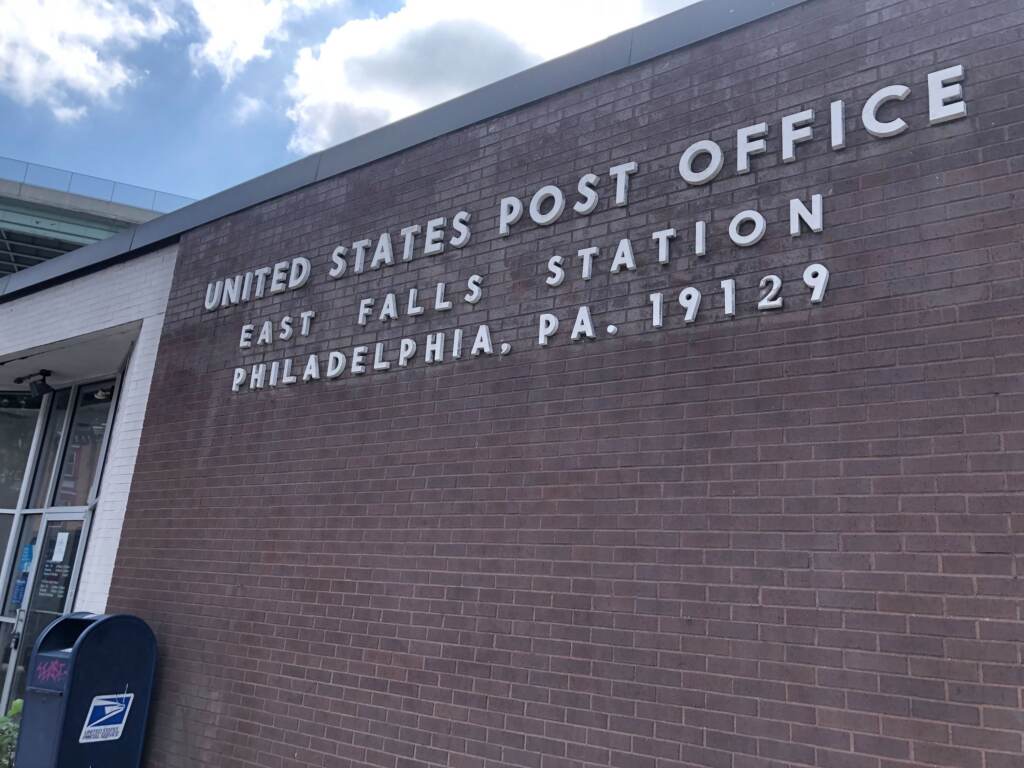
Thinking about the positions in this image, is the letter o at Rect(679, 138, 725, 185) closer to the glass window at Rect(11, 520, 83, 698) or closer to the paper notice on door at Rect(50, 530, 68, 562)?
the glass window at Rect(11, 520, 83, 698)

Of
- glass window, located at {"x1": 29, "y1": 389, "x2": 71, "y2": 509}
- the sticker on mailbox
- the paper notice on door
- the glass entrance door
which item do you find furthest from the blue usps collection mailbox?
glass window, located at {"x1": 29, "y1": 389, "x2": 71, "y2": 509}

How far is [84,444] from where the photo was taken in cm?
1030

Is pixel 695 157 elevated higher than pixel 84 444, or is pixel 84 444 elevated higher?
pixel 695 157

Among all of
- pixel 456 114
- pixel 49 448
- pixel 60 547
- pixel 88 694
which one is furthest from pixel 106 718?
pixel 49 448

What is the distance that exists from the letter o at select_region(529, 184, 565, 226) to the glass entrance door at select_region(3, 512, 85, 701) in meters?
6.25

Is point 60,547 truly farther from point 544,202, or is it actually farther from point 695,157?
point 695,157

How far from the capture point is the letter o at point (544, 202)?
18.2 feet

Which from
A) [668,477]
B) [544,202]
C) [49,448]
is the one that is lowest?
[668,477]

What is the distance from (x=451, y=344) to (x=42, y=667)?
141 inches

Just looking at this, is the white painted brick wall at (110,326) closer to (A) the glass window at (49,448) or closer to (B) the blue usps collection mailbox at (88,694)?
(A) the glass window at (49,448)

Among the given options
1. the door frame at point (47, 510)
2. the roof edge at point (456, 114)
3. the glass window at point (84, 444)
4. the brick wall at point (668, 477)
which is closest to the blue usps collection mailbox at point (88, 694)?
the brick wall at point (668, 477)

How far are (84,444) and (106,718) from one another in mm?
5095

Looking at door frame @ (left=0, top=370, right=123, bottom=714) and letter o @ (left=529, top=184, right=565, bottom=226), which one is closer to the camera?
letter o @ (left=529, top=184, right=565, bottom=226)

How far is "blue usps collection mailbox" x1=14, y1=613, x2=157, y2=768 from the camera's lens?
5.75 m
